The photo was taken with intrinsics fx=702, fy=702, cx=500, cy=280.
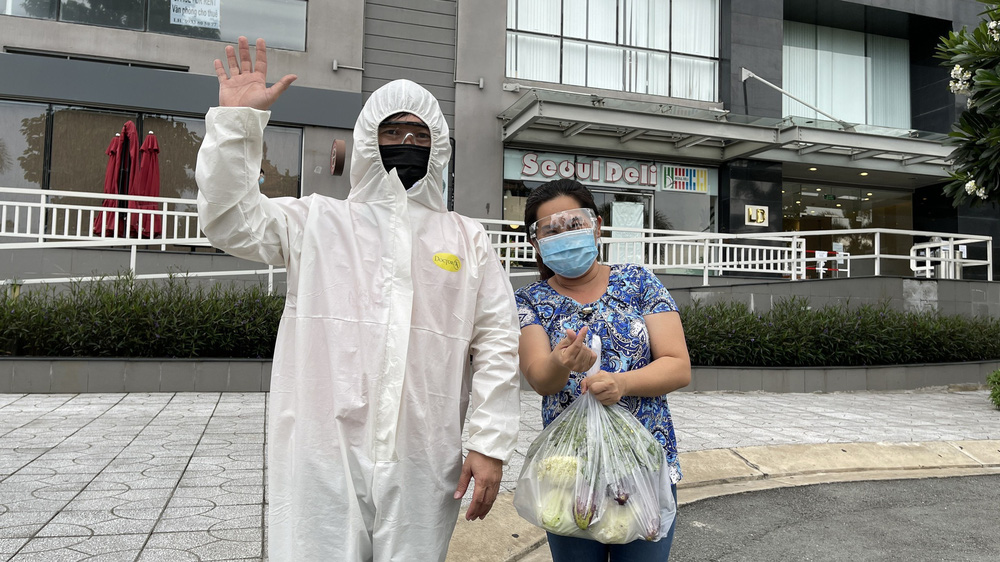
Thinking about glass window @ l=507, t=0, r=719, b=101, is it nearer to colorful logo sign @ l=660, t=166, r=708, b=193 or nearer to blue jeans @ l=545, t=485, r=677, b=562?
colorful logo sign @ l=660, t=166, r=708, b=193

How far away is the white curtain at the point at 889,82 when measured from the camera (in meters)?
21.7

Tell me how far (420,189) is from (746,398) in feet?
27.8

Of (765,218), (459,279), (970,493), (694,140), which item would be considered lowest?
(970,493)

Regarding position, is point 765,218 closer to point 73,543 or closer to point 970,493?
point 970,493

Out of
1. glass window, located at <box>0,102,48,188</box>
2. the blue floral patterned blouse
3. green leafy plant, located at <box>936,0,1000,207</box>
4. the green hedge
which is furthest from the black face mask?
glass window, located at <box>0,102,48,188</box>

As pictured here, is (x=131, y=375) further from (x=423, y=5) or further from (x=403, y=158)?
(x=423, y=5)

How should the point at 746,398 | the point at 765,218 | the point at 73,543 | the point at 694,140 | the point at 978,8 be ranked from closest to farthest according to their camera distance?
the point at 73,543, the point at 746,398, the point at 694,140, the point at 765,218, the point at 978,8

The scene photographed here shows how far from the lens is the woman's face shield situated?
8.07 feet

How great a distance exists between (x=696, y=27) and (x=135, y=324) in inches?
634

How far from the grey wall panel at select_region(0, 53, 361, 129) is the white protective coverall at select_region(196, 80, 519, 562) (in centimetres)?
1354

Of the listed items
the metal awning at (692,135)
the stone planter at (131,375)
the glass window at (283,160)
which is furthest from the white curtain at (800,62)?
the stone planter at (131,375)

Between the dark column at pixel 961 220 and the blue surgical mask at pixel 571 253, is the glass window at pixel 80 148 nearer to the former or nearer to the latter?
the blue surgical mask at pixel 571 253

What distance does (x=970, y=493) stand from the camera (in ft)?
17.7

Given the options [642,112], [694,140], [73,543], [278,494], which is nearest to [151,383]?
[73,543]
